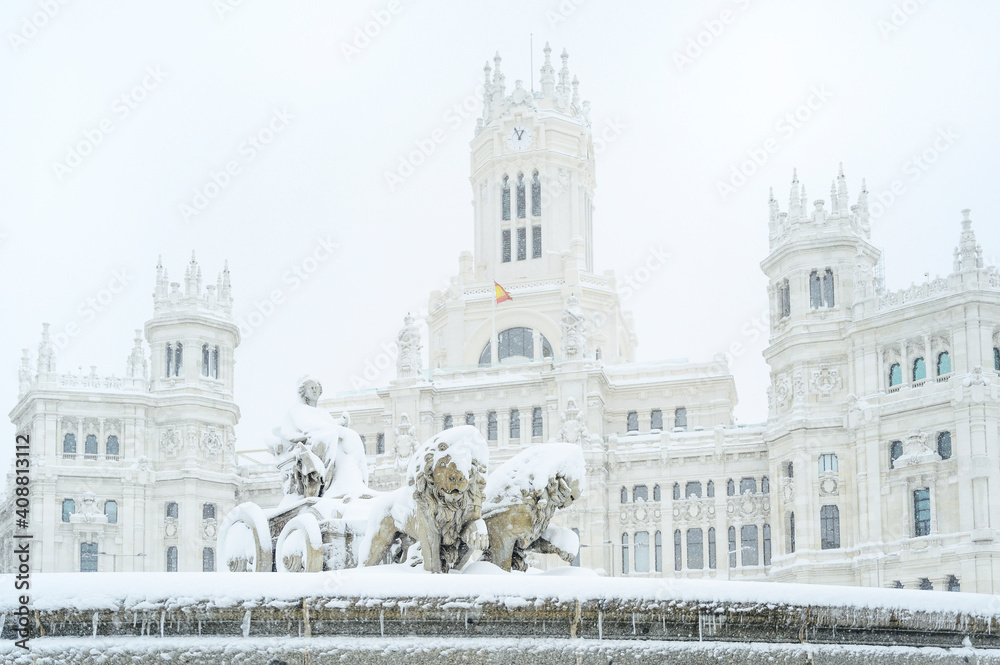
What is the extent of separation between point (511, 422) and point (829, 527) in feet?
54.5

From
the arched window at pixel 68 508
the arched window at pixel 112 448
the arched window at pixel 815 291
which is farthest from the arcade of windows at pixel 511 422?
the arched window at pixel 68 508

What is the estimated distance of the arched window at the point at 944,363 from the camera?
56.1m

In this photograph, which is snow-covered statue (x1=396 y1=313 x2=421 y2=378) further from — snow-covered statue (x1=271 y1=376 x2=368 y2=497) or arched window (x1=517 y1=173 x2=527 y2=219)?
snow-covered statue (x1=271 y1=376 x2=368 y2=497)

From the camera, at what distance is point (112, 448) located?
226 feet

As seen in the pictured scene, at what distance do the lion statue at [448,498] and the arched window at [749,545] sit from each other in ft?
162

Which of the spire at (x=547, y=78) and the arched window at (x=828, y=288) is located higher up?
the spire at (x=547, y=78)

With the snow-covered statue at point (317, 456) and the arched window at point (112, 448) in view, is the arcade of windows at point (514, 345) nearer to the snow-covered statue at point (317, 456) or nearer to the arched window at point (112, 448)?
the arched window at point (112, 448)

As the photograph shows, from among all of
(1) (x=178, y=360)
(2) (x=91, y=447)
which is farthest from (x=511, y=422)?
(2) (x=91, y=447)

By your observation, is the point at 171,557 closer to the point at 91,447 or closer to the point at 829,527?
the point at 91,447

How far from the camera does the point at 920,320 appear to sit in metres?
57.0

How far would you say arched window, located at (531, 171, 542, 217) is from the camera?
80688 mm

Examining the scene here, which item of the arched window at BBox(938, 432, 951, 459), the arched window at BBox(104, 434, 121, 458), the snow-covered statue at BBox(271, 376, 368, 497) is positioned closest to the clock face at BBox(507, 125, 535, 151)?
the arched window at BBox(104, 434, 121, 458)

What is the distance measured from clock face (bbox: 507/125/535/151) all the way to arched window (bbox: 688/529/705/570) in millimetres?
27524

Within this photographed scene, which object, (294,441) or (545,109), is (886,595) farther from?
(545,109)
